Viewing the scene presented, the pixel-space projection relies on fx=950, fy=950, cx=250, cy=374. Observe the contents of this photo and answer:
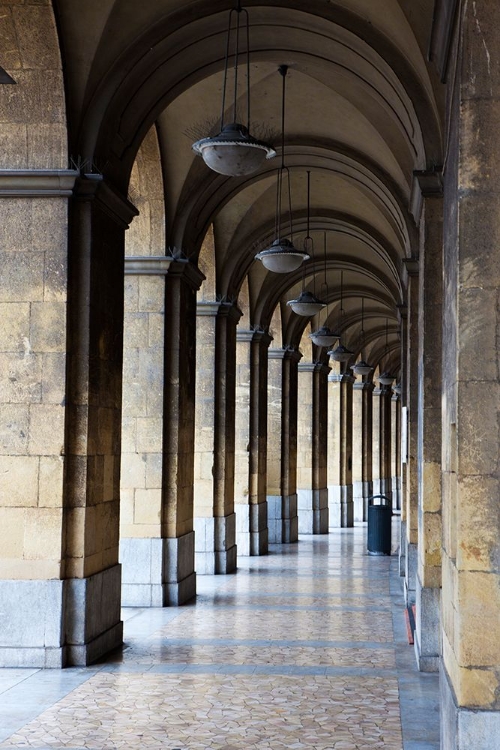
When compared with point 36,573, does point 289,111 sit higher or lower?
higher

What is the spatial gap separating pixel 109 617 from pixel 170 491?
321cm

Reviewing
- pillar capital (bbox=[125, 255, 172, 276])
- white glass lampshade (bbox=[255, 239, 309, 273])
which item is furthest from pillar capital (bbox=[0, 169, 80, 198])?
white glass lampshade (bbox=[255, 239, 309, 273])

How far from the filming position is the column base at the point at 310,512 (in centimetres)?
2620

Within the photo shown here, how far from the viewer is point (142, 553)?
487 inches

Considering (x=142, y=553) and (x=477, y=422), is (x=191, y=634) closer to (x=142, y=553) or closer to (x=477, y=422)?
(x=142, y=553)

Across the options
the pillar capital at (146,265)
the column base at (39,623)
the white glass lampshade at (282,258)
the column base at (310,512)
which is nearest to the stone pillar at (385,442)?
the column base at (310,512)

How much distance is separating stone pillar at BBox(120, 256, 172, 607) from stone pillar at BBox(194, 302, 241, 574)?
11.5 feet

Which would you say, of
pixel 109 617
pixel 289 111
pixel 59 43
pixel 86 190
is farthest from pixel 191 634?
pixel 289 111

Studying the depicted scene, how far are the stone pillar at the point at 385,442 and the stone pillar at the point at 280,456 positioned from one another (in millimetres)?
18285

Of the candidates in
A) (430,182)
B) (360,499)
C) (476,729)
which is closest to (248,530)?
→ (430,182)

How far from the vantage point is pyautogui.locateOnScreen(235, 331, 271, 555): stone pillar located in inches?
773

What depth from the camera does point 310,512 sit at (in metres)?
26.3

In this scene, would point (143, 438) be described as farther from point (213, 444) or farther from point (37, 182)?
point (37, 182)

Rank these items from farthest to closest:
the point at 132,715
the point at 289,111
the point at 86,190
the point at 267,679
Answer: the point at 289,111 < the point at 86,190 < the point at 267,679 < the point at 132,715
